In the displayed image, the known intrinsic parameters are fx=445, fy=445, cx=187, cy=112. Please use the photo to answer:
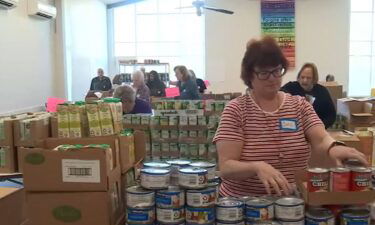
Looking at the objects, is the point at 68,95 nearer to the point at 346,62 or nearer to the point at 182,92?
the point at 182,92

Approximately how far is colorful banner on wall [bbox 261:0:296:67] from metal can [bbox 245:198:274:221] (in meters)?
10.2

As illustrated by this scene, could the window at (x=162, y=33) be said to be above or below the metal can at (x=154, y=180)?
above

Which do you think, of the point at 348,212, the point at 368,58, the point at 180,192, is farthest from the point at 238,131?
the point at 368,58

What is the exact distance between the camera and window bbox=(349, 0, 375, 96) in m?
11.9

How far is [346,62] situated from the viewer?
1148 cm

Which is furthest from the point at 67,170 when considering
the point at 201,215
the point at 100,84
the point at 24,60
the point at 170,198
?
the point at 100,84

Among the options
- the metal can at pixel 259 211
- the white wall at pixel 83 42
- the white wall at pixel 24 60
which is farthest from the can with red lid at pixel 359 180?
the white wall at pixel 83 42

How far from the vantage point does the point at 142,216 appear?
1522 mm

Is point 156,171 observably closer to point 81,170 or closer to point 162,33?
point 81,170

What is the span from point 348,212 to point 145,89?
5.54 m

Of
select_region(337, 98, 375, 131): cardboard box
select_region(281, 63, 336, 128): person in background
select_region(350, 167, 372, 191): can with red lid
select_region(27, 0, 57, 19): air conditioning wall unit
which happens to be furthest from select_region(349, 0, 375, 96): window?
select_region(350, 167, 372, 191): can with red lid

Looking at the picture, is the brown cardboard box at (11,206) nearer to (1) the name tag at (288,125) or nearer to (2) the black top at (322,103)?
(1) the name tag at (288,125)

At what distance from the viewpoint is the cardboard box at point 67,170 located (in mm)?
1761

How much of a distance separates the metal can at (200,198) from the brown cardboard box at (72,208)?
393 millimetres
